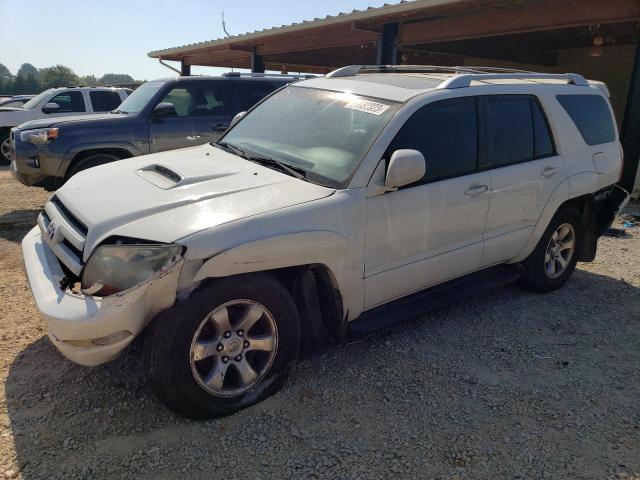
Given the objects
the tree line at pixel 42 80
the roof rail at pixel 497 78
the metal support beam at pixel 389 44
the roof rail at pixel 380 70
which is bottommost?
the tree line at pixel 42 80

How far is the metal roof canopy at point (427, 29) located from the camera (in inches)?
314

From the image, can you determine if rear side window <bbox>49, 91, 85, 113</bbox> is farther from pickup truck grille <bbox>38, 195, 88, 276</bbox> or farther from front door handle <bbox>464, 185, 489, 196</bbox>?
front door handle <bbox>464, 185, 489, 196</bbox>

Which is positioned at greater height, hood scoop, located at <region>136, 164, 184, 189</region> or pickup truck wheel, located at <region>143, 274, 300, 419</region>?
hood scoop, located at <region>136, 164, 184, 189</region>

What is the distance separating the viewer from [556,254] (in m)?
4.67

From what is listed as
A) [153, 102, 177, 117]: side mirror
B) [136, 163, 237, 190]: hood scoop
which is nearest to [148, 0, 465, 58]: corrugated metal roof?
[153, 102, 177, 117]: side mirror

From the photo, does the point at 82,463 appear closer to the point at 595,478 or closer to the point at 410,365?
the point at 410,365

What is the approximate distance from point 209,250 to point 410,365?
168cm

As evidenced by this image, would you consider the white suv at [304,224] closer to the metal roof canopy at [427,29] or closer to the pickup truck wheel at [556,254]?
the pickup truck wheel at [556,254]

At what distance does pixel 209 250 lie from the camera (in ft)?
7.95

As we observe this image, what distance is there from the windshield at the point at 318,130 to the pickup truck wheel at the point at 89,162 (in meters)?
3.57

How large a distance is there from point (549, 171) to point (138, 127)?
5.34m

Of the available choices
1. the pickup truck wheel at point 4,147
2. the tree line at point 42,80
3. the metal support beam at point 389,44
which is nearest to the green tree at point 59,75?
the tree line at point 42,80

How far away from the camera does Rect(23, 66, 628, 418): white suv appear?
2457 millimetres

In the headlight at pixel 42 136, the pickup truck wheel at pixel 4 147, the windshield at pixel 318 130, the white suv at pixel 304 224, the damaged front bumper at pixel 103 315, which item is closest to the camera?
the damaged front bumper at pixel 103 315
